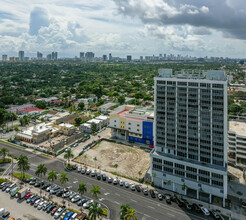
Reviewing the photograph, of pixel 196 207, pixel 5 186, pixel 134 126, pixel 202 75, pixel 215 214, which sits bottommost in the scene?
pixel 215 214

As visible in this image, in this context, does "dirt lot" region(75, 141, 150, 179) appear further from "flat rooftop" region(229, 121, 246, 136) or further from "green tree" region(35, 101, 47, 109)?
"green tree" region(35, 101, 47, 109)

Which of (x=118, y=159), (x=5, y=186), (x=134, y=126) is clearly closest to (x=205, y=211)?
(x=118, y=159)

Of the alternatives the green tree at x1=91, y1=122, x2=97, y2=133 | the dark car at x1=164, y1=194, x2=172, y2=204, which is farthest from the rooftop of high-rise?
the green tree at x1=91, y1=122, x2=97, y2=133

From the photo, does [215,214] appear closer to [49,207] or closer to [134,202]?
[134,202]

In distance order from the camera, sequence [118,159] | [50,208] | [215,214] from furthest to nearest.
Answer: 1. [118,159]
2. [50,208]
3. [215,214]

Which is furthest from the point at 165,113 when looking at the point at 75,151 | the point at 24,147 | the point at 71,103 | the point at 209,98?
the point at 71,103

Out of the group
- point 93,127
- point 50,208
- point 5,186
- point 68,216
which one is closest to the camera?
point 68,216

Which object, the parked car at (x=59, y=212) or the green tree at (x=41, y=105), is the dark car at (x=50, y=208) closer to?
the parked car at (x=59, y=212)
